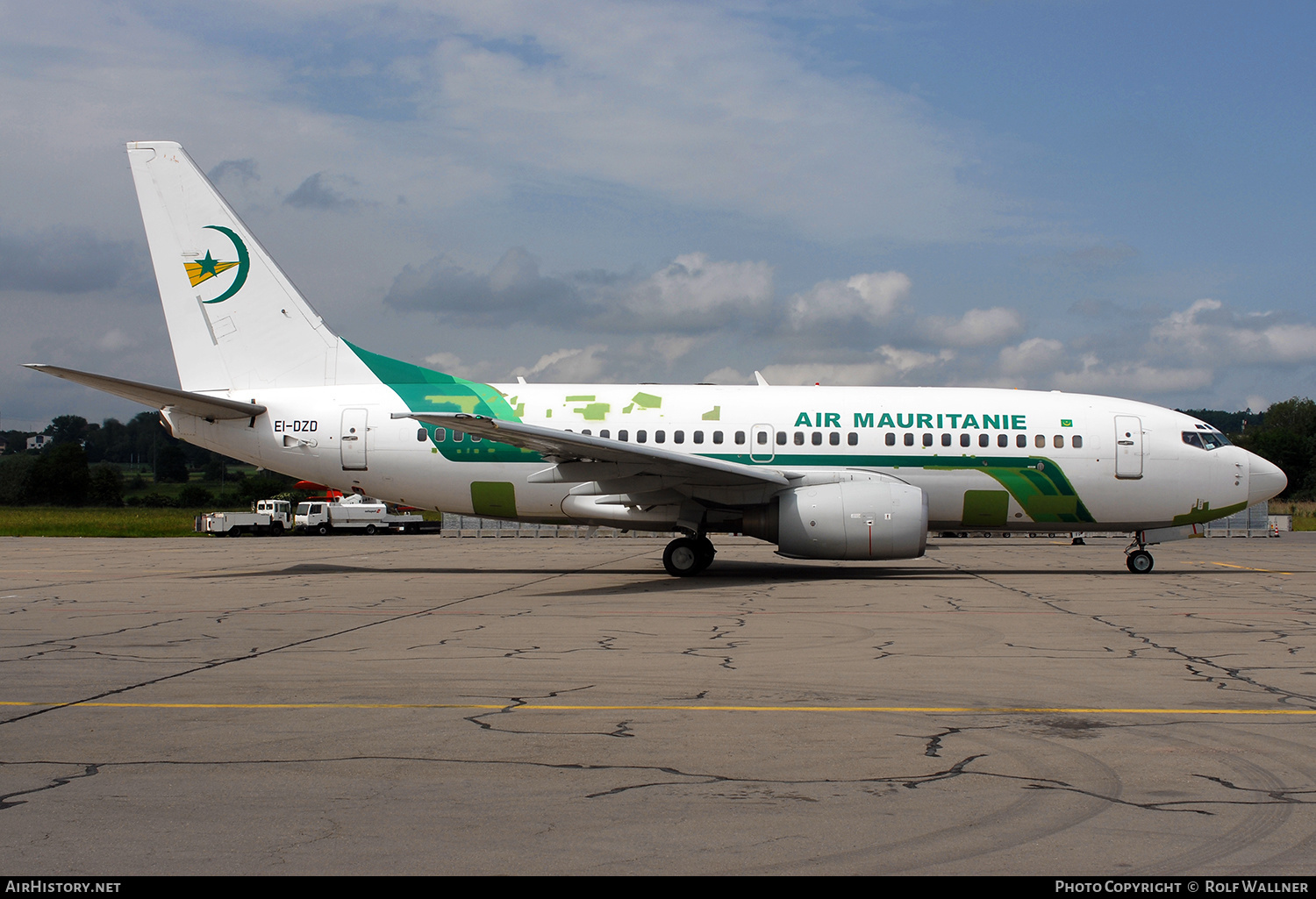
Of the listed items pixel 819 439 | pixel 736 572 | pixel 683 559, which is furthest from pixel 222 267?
pixel 819 439

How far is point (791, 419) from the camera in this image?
771 inches

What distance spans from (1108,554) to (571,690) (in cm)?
2380

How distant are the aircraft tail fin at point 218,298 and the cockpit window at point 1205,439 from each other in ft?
55.0

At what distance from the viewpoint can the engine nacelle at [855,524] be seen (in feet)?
57.0

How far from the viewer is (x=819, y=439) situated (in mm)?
19438

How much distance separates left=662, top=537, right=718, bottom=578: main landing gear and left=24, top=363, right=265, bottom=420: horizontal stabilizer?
871 cm

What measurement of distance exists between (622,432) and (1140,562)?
10.9 meters

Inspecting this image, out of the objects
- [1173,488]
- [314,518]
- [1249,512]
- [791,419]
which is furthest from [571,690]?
[1249,512]

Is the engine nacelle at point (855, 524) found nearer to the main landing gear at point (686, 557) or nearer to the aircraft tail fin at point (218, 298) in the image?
the main landing gear at point (686, 557)

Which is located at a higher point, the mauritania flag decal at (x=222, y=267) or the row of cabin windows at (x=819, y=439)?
the mauritania flag decal at (x=222, y=267)

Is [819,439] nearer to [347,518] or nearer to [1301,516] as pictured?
[347,518]

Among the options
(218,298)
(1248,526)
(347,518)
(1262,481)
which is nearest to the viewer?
(1262,481)

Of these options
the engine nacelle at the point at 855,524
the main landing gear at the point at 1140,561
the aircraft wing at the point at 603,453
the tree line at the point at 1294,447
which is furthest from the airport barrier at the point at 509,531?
the tree line at the point at 1294,447
